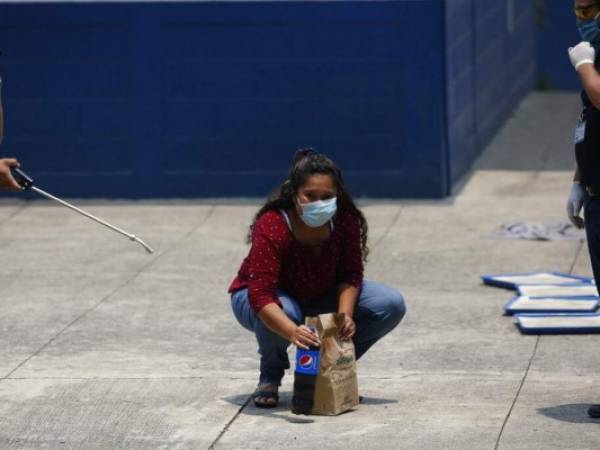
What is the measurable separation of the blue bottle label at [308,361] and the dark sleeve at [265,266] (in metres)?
0.26

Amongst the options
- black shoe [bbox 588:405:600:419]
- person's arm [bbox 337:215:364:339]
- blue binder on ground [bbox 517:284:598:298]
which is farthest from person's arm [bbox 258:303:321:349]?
blue binder on ground [bbox 517:284:598:298]

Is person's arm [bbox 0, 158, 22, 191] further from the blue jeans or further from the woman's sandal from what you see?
the woman's sandal

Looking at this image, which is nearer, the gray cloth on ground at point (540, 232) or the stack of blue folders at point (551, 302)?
the stack of blue folders at point (551, 302)

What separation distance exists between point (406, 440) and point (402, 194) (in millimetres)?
6109

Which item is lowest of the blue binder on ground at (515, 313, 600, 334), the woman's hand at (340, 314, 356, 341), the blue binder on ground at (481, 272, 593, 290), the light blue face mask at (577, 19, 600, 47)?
the blue binder on ground at (481, 272, 593, 290)

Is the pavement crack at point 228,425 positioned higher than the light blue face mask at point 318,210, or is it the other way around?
the light blue face mask at point 318,210

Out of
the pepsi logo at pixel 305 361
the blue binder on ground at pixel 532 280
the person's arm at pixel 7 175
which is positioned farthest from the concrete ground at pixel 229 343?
the person's arm at pixel 7 175

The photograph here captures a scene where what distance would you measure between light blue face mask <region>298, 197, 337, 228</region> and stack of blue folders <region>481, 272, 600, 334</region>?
6.25ft

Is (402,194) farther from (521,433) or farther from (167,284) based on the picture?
(521,433)

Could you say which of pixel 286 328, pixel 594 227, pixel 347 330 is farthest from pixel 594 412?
pixel 286 328

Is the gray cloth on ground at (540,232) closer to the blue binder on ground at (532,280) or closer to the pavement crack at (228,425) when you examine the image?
the blue binder on ground at (532,280)

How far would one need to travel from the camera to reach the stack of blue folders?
7793mm

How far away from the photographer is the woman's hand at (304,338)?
6105mm

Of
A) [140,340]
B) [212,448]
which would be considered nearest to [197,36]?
[140,340]
